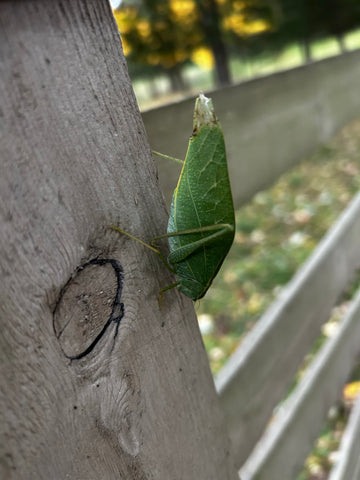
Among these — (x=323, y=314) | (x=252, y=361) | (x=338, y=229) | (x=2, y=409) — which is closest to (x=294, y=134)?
(x=338, y=229)

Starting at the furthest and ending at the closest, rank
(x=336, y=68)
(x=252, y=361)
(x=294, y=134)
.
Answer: (x=336, y=68), (x=294, y=134), (x=252, y=361)

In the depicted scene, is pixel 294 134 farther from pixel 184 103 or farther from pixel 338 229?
pixel 184 103

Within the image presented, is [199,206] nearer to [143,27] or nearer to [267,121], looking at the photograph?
[267,121]

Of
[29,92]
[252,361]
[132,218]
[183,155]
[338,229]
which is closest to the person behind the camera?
[29,92]

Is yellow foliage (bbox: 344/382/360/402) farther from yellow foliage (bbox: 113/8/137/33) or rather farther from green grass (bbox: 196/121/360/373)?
yellow foliage (bbox: 113/8/137/33)

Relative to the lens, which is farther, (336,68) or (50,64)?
(336,68)

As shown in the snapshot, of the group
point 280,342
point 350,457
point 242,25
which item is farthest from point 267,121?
point 242,25
